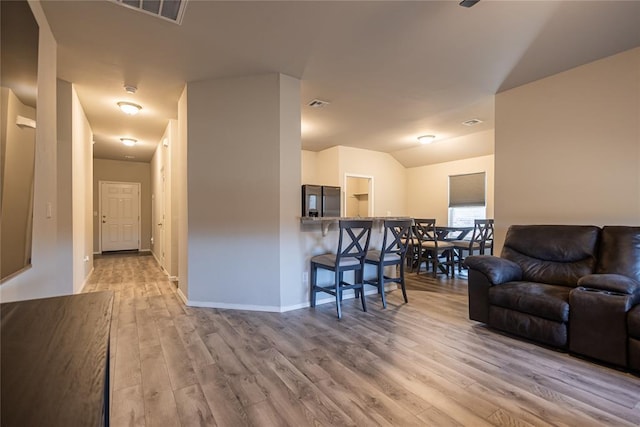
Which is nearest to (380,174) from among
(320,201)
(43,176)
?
(320,201)

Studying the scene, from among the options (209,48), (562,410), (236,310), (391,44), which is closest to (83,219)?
(236,310)

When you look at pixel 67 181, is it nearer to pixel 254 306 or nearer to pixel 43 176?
pixel 43 176

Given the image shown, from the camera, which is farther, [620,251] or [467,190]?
[467,190]

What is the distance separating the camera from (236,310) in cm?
346

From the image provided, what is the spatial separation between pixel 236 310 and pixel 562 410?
290 centimetres

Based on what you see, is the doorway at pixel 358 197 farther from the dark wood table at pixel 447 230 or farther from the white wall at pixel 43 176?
the white wall at pixel 43 176

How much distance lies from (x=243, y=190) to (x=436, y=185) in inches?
218

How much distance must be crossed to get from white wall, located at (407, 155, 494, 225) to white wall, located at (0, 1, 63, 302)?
697cm

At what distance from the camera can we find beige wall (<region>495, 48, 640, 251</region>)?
113 inches

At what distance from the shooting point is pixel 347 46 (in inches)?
113

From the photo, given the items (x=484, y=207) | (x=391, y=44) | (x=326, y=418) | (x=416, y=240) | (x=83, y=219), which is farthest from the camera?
(x=484, y=207)

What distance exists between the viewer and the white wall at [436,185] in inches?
256

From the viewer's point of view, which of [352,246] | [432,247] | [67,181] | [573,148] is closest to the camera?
[573,148]

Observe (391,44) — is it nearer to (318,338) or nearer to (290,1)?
(290,1)
